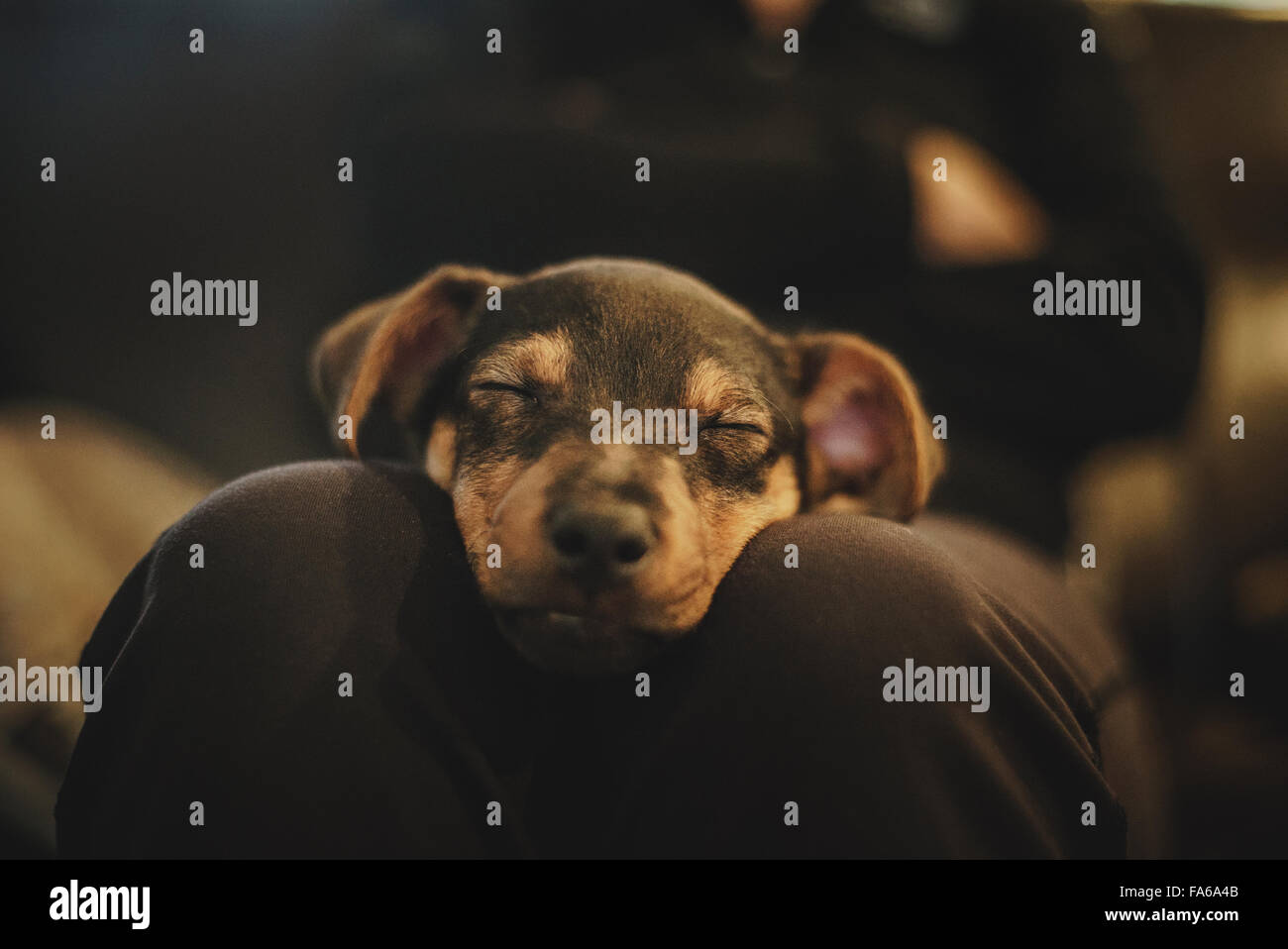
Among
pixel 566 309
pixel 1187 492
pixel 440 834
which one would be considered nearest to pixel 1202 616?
pixel 1187 492

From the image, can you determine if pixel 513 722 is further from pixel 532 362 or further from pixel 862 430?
pixel 862 430

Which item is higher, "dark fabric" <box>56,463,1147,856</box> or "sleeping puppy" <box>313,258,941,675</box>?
"sleeping puppy" <box>313,258,941,675</box>

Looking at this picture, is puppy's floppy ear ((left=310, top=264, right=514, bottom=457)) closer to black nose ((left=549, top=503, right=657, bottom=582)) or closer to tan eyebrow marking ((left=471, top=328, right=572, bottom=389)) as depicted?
tan eyebrow marking ((left=471, top=328, right=572, bottom=389))

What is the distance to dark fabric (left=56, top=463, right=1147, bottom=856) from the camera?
796mm

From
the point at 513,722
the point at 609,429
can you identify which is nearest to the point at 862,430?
the point at 609,429

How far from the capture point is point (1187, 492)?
6.71 feet

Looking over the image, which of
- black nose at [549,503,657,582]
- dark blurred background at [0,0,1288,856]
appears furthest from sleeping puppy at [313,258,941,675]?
dark blurred background at [0,0,1288,856]

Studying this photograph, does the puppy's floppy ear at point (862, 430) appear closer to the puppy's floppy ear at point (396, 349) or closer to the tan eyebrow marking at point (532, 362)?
the tan eyebrow marking at point (532, 362)

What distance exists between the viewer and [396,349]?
124 cm

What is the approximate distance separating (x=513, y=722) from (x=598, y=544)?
21cm

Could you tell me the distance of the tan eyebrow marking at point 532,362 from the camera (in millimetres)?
1118

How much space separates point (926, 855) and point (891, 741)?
10 cm

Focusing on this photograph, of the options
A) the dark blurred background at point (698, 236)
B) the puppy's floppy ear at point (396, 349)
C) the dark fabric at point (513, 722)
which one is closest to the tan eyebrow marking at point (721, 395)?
the dark fabric at point (513, 722)
